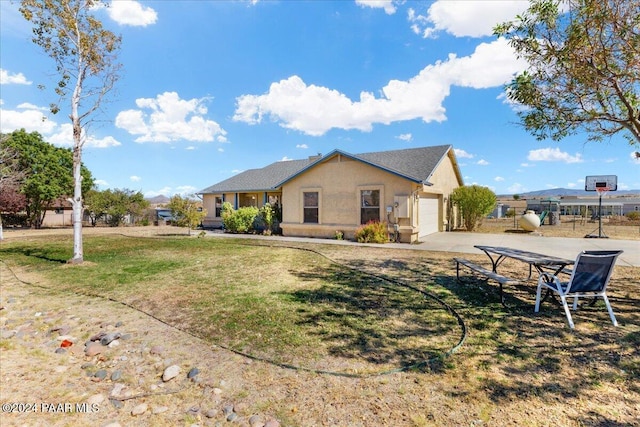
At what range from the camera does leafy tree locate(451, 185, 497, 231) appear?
18547 mm

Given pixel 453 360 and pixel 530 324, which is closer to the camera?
pixel 453 360

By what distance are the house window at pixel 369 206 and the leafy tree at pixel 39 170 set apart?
954 inches

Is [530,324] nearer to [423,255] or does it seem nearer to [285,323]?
[285,323]

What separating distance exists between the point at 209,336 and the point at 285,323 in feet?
3.63

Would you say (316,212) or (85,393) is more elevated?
(316,212)

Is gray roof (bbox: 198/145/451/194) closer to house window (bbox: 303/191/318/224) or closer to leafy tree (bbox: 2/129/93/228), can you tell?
house window (bbox: 303/191/318/224)

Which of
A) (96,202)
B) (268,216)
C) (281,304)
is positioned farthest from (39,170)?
(281,304)

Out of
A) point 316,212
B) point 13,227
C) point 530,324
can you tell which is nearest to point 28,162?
point 13,227

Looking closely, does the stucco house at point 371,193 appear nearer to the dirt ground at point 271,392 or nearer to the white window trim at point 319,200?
the white window trim at point 319,200

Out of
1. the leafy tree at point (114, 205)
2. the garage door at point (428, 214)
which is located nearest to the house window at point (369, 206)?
the garage door at point (428, 214)

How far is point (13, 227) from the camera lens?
2736cm

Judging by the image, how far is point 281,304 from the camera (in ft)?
18.5

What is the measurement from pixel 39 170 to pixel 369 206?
89.1 ft

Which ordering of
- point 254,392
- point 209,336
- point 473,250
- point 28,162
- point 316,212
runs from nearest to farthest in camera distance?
point 254,392
point 209,336
point 473,250
point 316,212
point 28,162
